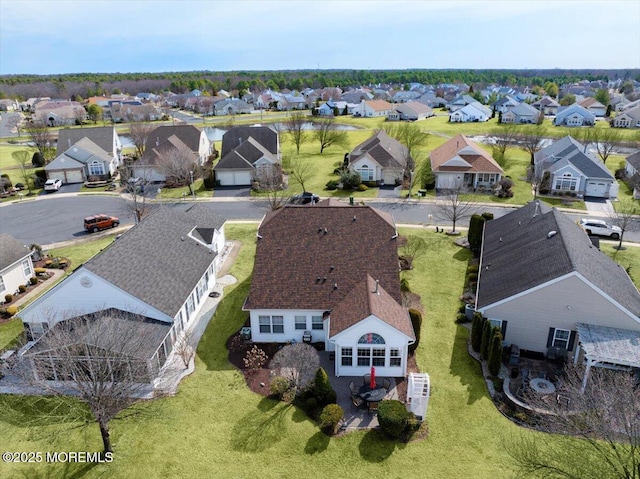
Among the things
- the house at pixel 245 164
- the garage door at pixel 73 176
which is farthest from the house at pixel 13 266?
the garage door at pixel 73 176

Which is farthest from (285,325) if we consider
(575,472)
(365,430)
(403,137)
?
(403,137)

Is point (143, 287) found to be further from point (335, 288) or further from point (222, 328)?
point (335, 288)

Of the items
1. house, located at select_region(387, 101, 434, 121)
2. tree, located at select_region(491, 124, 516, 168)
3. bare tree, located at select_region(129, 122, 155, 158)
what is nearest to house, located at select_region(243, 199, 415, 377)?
tree, located at select_region(491, 124, 516, 168)

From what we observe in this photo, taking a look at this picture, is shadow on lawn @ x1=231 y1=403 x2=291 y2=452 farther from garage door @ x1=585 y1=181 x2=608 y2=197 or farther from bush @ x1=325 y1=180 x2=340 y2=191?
garage door @ x1=585 y1=181 x2=608 y2=197

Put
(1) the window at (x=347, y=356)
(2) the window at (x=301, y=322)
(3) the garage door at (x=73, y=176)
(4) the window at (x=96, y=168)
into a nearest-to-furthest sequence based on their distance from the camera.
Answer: (1) the window at (x=347, y=356) < (2) the window at (x=301, y=322) < (3) the garage door at (x=73, y=176) < (4) the window at (x=96, y=168)

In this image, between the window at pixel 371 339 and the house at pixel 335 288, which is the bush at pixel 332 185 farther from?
the window at pixel 371 339

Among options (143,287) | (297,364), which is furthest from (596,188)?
(143,287)
